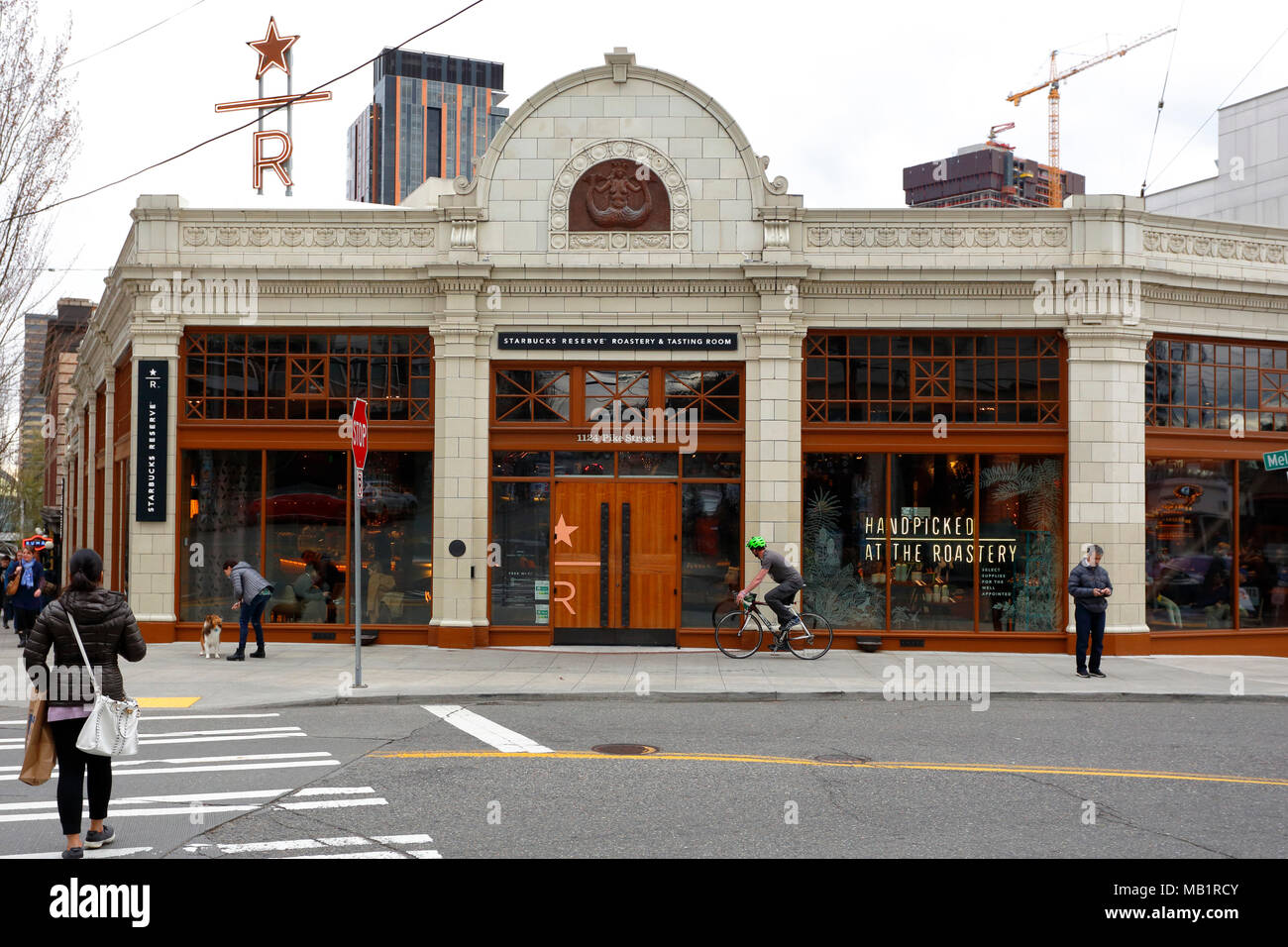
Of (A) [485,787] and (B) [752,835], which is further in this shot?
(A) [485,787]

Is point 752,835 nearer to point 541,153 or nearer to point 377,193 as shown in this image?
point 541,153

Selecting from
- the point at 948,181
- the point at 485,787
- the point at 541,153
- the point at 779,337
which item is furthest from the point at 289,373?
the point at 948,181

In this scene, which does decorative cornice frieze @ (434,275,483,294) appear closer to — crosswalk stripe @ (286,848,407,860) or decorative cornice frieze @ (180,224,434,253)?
decorative cornice frieze @ (180,224,434,253)

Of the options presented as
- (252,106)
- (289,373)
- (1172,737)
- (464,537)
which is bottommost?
(1172,737)

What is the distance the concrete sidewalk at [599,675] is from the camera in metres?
13.0

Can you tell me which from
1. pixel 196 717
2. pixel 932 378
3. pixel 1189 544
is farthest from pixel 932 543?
pixel 196 717

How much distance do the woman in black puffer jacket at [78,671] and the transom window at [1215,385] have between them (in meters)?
15.5

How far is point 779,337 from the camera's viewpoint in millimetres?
17078

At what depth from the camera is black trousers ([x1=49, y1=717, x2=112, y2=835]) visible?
6.51 meters

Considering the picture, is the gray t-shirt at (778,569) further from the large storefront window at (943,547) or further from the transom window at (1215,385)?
the transom window at (1215,385)

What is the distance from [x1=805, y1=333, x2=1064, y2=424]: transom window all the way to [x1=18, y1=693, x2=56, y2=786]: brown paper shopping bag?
495 inches

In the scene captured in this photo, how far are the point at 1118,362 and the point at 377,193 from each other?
149 m

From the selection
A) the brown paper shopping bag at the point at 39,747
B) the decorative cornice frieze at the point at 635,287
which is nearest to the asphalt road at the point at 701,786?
the brown paper shopping bag at the point at 39,747

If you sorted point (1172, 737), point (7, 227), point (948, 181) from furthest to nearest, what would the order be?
point (948, 181), point (7, 227), point (1172, 737)
